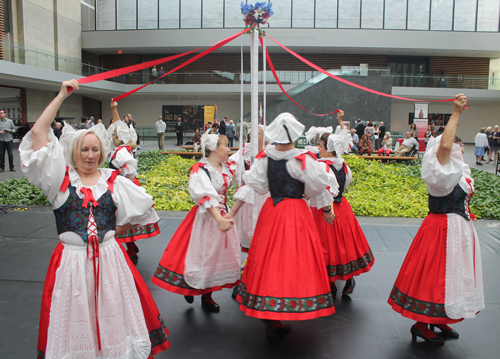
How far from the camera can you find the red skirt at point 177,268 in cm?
350

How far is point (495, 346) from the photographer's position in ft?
10.0

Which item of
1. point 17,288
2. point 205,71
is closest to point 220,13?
point 205,71

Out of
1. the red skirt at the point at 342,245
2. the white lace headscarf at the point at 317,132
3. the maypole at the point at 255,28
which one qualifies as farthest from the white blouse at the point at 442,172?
the maypole at the point at 255,28

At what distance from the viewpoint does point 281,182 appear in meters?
3.06

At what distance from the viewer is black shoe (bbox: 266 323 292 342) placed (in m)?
3.09

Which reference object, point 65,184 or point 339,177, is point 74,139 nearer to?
point 65,184

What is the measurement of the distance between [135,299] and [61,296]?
1.31 feet

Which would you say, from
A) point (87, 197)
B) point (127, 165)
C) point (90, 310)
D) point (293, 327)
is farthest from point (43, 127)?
point (127, 165)

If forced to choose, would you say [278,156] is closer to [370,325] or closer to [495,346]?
[370,325]

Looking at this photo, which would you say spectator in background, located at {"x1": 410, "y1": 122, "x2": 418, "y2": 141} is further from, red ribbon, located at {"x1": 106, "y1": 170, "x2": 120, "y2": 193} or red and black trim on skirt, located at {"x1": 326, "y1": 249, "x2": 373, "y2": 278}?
red ribbon, located at {"x1": 106, "y1": 170, "x2": 120, "y2": 193}

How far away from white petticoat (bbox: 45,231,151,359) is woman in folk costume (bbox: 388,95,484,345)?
2.03 metres

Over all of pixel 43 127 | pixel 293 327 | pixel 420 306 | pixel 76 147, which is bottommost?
pixel 293 327

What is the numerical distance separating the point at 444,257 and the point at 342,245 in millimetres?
1015

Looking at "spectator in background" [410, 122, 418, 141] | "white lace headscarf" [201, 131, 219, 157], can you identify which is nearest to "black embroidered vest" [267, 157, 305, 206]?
"white lace headscarf" [201, 131, 219, 157]
